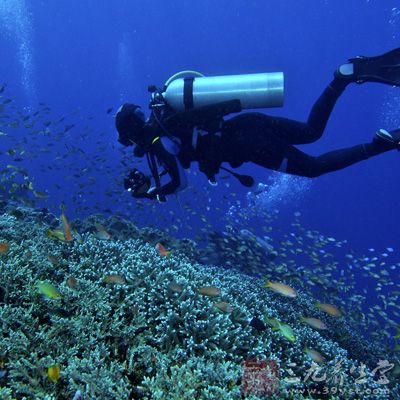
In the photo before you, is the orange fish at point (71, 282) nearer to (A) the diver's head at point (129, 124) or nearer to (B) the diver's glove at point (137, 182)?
(B) the diver's glove at point (137, 182)

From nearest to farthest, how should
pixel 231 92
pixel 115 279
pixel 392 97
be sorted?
pixel 115 279
pixel 231 92
pixel 392 97

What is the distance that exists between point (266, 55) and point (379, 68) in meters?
61.6

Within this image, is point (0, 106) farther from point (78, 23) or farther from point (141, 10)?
point (78, 23)

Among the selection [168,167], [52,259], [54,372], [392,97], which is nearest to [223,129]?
[168,167]

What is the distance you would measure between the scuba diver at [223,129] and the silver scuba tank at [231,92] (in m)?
0.02

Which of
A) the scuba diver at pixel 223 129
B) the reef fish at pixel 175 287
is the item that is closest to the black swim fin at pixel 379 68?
the scuba diver at pixel 223 129

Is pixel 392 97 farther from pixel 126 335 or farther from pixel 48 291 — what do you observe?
pixel 48 291

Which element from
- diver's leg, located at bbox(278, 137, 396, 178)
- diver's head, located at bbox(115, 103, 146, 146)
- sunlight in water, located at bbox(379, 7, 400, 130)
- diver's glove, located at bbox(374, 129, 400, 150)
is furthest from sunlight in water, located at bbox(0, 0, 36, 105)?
diver's glove, located at bbox(374, 129, 400, 150)

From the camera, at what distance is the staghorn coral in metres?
3.09

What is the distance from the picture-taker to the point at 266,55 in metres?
62.6

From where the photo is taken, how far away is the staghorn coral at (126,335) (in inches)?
122

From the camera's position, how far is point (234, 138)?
6312mm

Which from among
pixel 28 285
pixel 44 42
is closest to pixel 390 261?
pixel 28 285

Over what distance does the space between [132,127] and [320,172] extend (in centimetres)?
359
